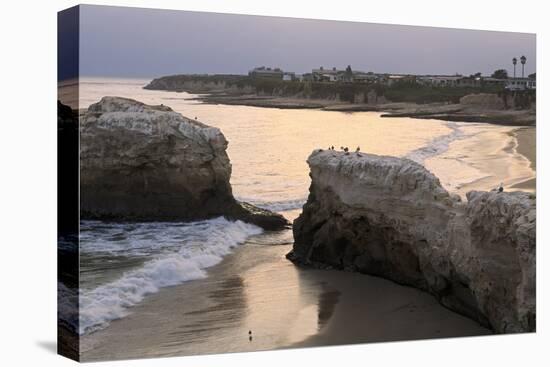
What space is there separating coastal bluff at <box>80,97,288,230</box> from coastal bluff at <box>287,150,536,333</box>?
75cm

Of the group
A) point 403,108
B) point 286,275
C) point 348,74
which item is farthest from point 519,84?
point 286,275

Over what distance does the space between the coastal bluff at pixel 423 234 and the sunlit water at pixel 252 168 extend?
25 centimetres

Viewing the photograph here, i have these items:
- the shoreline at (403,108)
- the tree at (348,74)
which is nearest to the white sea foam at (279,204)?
the shoreline at (403,108)

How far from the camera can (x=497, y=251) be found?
11.2 meters

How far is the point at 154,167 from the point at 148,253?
106cm

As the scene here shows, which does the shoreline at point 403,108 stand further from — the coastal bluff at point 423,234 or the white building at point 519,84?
the coastal bluff at point 423,234

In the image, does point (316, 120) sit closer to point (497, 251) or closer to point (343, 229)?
point (343, 229)

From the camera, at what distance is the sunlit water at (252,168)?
10102 millimetres

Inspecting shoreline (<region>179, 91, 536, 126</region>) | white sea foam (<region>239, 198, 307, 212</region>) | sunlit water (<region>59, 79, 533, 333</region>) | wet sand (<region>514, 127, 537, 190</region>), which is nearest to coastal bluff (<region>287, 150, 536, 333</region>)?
white sea foam (<region>239, 198, 307, 212</region>)

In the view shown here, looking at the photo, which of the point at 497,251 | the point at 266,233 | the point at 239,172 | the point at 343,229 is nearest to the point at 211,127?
the point at 239,172

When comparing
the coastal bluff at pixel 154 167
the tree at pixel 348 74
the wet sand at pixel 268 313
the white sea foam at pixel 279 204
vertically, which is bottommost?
the wet sand at pixel 268 313

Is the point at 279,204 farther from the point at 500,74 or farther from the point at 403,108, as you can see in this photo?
the point at 500,74

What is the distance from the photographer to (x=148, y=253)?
1058cm

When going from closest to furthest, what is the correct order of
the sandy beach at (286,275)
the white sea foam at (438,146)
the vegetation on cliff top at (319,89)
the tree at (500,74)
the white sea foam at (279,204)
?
the sandy beach at (286,275), the vegetation on cliff top at (319,89), the white sea foam at (279,204), the white sea foam at (438,146), the tree at (500,74)
